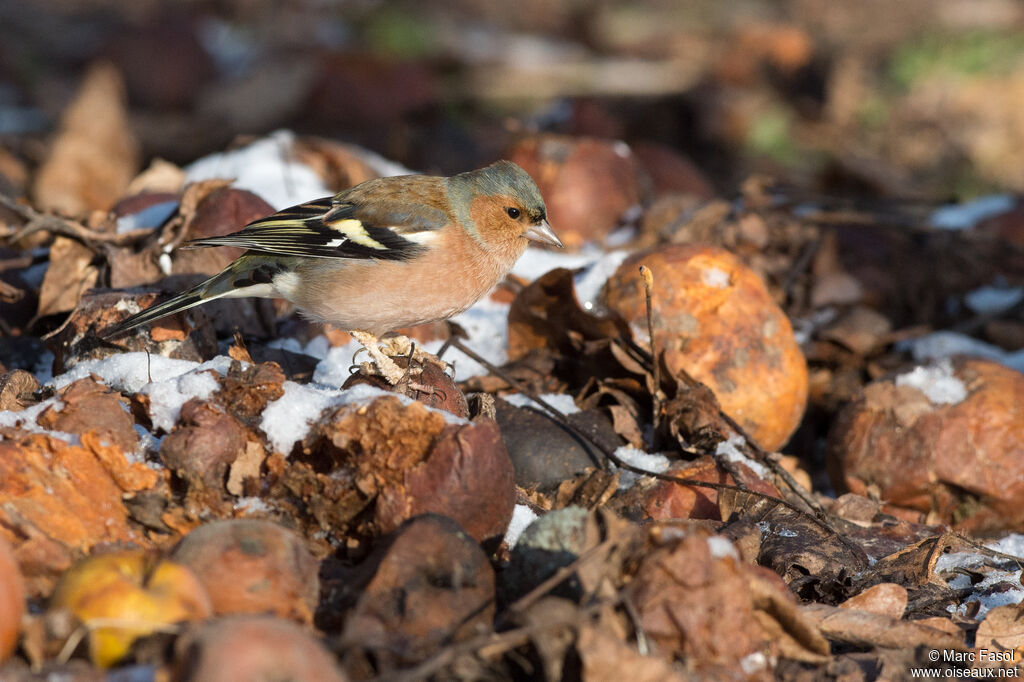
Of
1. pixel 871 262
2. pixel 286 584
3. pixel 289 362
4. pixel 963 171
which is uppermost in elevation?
pixel 286 584

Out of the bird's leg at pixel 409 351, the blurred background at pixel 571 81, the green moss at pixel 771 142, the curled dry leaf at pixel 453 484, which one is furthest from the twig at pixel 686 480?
the green moss at pixel 771 142

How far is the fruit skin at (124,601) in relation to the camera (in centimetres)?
203

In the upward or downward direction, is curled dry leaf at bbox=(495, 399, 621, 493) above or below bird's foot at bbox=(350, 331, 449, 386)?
below

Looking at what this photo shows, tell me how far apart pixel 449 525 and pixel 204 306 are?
182 centimetres

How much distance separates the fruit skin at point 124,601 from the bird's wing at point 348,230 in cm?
168

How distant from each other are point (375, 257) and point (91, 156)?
3588 millimetres

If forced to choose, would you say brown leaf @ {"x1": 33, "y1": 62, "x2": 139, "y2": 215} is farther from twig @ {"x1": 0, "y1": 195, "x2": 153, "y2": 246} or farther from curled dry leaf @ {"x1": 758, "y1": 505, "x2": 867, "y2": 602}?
curled dry leaf @ {"x1": 758, "y1": 505, "x2": 867, "y2": 602}

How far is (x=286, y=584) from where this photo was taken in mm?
2254

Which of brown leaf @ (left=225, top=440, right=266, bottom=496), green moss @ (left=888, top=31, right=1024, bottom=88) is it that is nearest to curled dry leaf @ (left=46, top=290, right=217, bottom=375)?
brown leaf @ (left=225, top=440, right=266, bottom=496)

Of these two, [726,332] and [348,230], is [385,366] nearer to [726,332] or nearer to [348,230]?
[348,230]

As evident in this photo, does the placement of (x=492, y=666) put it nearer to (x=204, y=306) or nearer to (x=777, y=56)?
A: (x=204, y=306)

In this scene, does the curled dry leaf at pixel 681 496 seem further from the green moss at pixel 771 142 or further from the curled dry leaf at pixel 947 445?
the green moss at pixel 771 142

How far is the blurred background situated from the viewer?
7855mm

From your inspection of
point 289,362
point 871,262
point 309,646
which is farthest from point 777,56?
point 309,646
